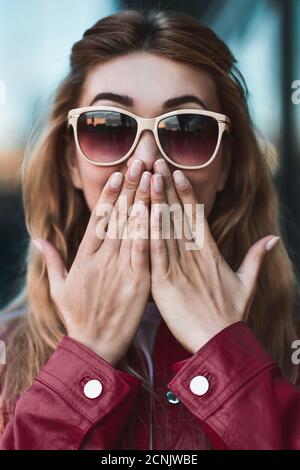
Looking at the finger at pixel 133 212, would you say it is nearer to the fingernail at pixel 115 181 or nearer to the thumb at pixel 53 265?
the fingernail at pixel 115 181

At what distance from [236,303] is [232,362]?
8.2 inches

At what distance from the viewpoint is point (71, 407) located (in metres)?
1.58

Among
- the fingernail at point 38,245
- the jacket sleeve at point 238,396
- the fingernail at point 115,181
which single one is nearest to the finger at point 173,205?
the fingernail at point 115,181

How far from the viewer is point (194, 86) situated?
6.02ft

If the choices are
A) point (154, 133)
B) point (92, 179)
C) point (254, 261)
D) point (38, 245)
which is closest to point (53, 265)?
point (38, 245)

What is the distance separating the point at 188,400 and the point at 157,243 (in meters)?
0.44

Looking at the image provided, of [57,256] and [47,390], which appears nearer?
[47,390]

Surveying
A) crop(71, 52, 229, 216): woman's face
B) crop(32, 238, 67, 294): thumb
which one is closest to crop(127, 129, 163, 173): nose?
crop(71, 52, 229, 216): woman's face

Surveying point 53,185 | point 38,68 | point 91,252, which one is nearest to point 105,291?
point 91,252

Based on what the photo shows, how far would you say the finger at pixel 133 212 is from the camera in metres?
1.71
